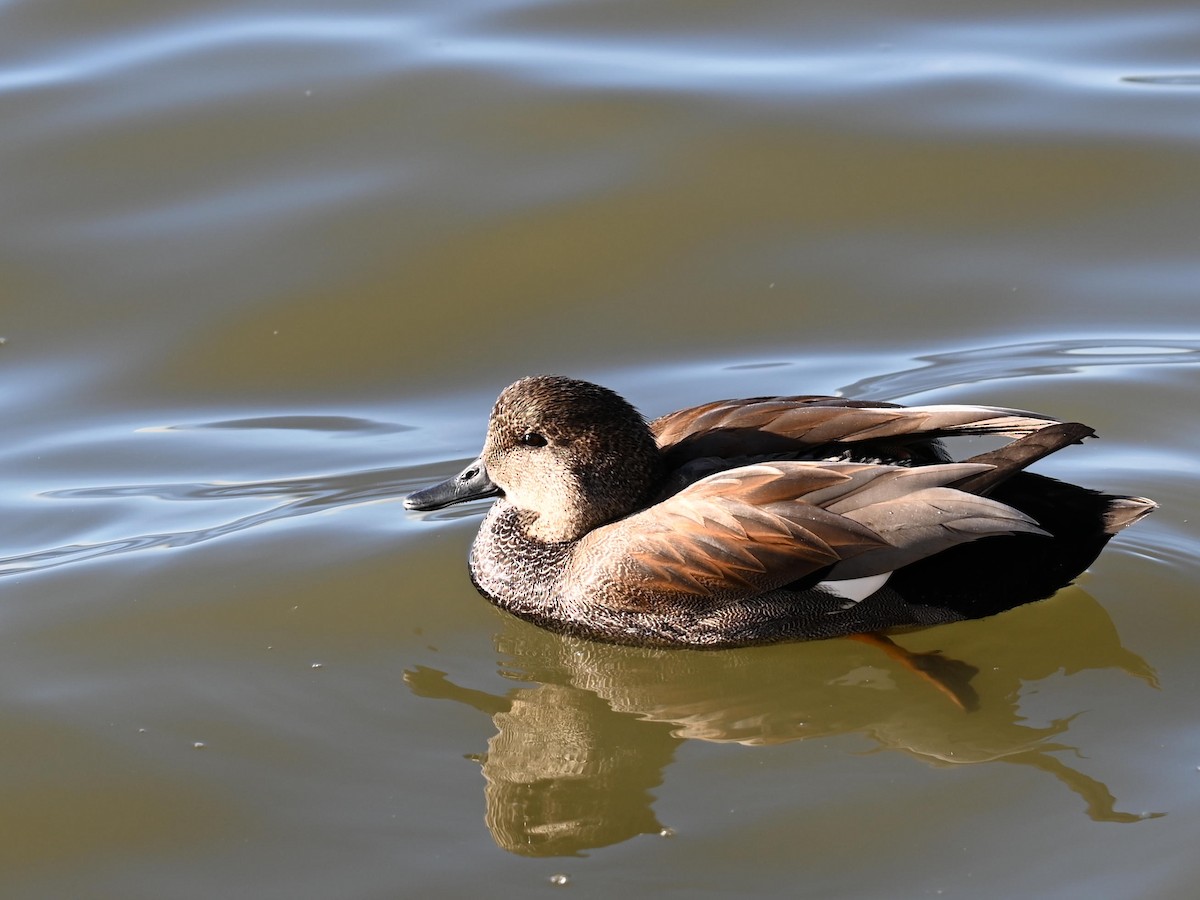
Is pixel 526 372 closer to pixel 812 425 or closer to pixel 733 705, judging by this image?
pixel 812 425

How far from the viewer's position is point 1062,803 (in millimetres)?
4707

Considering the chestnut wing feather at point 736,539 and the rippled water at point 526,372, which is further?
the chestnut wing feather at point 736,539

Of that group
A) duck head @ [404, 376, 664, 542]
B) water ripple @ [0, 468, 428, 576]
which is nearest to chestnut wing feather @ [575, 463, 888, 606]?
duck head @ [404, 376, 664, 542]

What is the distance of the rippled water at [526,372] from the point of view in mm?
4773

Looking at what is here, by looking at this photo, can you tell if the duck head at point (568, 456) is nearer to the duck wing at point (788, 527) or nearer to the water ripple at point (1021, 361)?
the duck wing at point (788, 527)

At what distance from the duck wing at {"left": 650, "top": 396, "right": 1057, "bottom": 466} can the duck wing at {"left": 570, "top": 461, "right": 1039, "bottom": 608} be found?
0.75ft

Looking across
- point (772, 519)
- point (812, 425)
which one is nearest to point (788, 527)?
point (772, 519)

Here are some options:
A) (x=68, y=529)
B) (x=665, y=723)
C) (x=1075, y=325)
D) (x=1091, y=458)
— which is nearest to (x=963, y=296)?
(x=1075, y=325)

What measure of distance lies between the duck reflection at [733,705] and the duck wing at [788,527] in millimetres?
276

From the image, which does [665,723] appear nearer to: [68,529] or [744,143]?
[68,529]

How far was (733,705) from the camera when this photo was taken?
17.6 ft

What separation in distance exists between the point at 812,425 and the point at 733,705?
990mm

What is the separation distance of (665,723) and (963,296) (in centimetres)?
347

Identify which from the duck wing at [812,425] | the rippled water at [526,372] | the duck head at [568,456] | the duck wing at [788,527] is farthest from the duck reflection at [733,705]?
the duck wing at [812,425]
